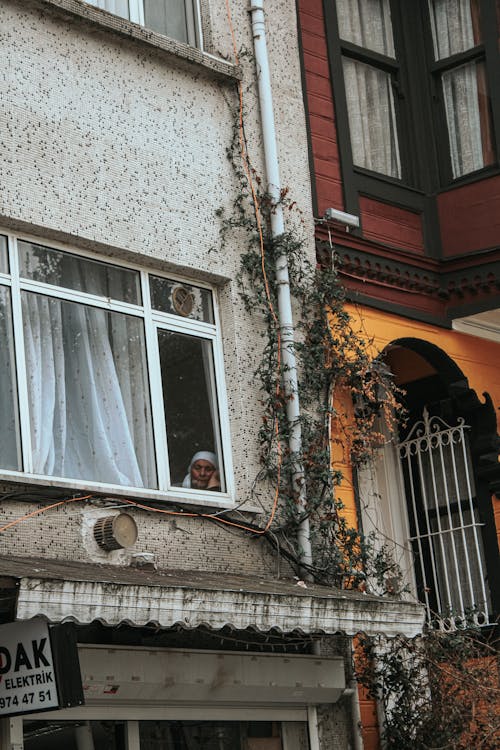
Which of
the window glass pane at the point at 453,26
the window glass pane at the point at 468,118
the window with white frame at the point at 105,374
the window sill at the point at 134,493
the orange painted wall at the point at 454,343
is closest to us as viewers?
the window sill at the point at 134,493

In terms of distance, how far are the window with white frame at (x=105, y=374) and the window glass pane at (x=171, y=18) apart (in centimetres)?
241

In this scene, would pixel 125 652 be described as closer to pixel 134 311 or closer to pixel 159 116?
pixel 134 311

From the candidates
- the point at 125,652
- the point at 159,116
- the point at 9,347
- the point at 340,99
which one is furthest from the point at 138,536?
the point at 340,99

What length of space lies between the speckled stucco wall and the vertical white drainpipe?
0.13m

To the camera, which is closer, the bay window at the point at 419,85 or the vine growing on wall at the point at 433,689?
the vine growing on wall at the point at 433,689

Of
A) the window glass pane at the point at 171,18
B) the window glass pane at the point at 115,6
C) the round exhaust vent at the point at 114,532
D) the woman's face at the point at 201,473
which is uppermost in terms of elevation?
the window glass pane at the point at 171,18

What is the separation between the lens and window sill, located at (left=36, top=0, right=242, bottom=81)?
11555mm

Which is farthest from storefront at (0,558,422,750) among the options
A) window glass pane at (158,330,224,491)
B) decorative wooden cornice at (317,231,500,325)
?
decorative wooden cornice at (317,231,500,325)

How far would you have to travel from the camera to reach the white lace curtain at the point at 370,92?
14.1 m

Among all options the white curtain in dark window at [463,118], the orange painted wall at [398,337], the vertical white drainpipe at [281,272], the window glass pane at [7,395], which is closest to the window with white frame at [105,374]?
the window glass pane at [7,395]

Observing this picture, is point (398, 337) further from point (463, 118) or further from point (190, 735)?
point (190, 735)

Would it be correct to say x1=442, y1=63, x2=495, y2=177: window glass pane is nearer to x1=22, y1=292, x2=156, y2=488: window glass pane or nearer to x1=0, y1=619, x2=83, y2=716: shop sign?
x1=22, y1=292, x2=156, y2=488: window glass pane

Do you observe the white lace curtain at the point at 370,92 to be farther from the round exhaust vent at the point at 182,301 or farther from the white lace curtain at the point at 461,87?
the round exhaust vent at the point at 182,301

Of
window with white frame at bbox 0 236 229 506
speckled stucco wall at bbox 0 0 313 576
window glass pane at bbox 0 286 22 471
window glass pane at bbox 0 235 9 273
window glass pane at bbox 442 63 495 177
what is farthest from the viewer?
window glass pane at bbox 442 63 495 177
